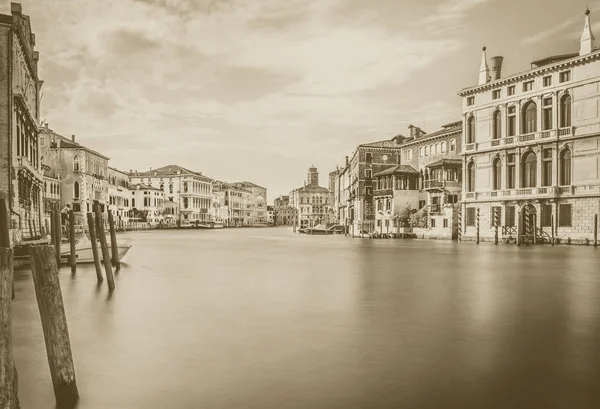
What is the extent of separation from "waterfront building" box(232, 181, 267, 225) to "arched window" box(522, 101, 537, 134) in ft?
255

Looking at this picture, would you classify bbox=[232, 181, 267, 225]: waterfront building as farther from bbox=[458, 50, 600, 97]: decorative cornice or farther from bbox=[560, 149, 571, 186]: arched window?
bbox=[560, 149, 571, 186]: arched window

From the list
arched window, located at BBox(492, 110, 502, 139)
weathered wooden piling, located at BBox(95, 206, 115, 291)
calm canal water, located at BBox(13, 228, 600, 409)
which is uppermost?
arched window, located at BBox(492, 110, 502, 139)

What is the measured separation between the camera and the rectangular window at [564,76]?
72.9ft

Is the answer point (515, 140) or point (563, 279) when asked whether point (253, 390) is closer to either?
point (563, 279)

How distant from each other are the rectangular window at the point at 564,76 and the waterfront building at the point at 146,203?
51984 mm

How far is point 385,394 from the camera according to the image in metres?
3.84

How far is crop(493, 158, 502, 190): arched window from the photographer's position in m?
25.6

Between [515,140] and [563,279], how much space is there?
15619 millimetres

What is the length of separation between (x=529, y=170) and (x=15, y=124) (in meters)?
19.6

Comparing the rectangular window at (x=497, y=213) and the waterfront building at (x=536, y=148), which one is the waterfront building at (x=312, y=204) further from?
the rectangular window at (x=497, y=213)

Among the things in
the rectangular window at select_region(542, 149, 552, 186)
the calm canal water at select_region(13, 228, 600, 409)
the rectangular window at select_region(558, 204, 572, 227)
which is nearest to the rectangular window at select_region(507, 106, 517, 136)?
the rectangular window at select_region(542, 149, 552, 186)

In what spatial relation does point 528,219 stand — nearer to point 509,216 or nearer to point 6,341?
point 509,216

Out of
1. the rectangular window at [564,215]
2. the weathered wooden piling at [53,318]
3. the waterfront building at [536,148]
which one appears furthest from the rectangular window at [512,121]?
the weathered wooden piling at [53,318]

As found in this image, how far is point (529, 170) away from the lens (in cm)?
2427
